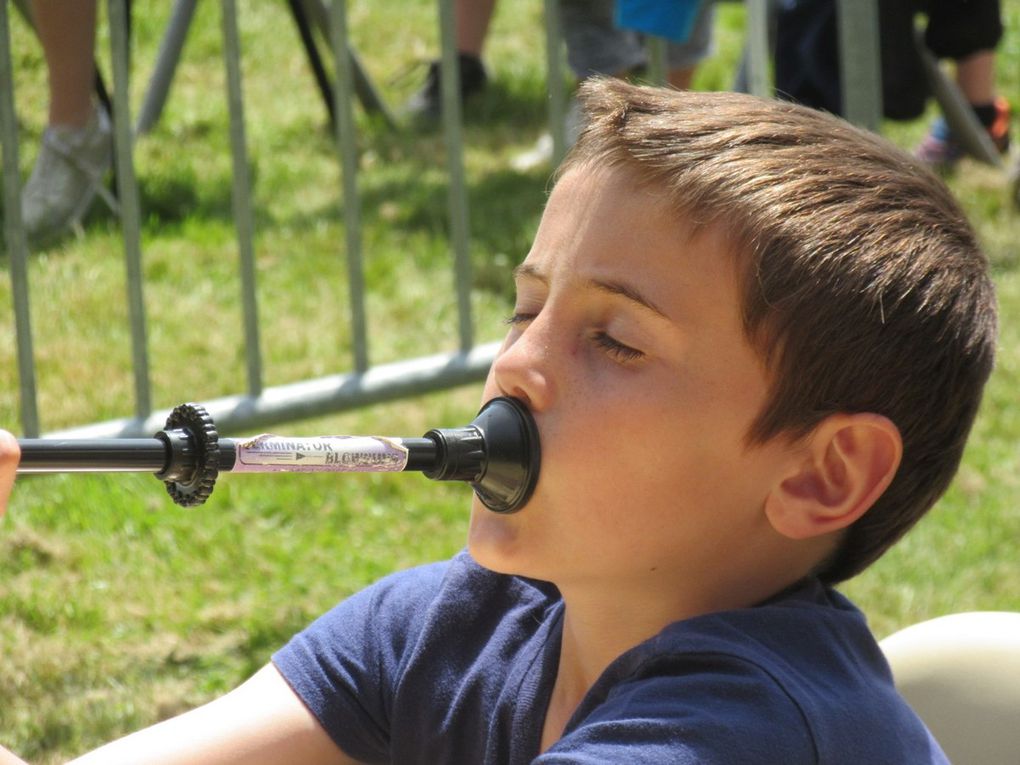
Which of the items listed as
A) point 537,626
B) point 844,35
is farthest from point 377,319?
point 537,626

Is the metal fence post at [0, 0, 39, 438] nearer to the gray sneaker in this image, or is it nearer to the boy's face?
the boy's face

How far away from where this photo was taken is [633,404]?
4.33ft

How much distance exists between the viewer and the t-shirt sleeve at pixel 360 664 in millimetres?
1613

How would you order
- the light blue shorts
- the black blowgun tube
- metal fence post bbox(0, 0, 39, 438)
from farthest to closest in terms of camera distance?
the light blue shorts → metal fence post bbox(0, 0, 39, 438) → the black blowgun tube

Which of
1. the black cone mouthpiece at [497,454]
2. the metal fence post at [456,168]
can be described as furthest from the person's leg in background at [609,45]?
the black cone mouthpiece at [497,454]

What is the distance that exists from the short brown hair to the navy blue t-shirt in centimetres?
18

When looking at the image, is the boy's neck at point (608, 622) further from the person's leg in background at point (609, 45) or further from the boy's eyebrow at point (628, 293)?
the person's leg in background at point (609, 45)

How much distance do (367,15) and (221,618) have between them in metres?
4.59

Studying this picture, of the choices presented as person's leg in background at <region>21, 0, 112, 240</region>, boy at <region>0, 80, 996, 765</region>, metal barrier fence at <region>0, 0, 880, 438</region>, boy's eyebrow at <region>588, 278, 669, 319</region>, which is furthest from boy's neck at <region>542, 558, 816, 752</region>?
person's leg in background at <region>21, 0, 112, 240</region>

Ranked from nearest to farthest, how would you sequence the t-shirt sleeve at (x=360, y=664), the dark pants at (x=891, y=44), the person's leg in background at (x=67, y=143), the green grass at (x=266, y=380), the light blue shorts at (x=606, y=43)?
1. the t-shirt sleeve at (x=360, y=664)
2. the green grass at (x=266, y=380)
3. the person's leg in background at (x=67, y=143)
4. the dark pants at (x=891, y=44)
5. the light blue shorts at (x=606, y=43)

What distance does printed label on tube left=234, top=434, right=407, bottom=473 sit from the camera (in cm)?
116

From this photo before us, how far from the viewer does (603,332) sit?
1.34 metres

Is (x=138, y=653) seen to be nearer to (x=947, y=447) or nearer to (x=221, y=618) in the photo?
(x=221, y=618)

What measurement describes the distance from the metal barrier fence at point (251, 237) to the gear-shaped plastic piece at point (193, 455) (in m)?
1.45
